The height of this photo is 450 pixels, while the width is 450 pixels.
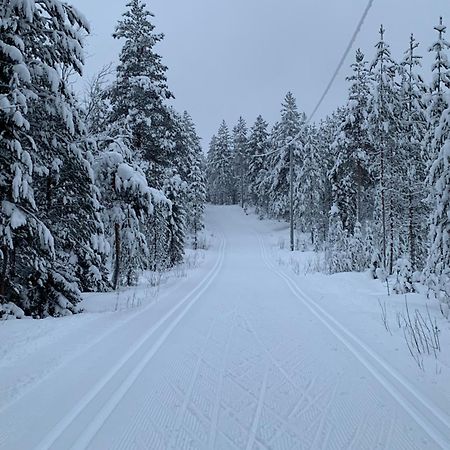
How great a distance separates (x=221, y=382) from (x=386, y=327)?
4.10 m

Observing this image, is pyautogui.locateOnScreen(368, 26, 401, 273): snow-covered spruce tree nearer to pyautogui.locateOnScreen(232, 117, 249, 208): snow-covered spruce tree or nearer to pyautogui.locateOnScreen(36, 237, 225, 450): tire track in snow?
pyautogui.locateOnScreen(36, 237, 225, 450): tire track in snow

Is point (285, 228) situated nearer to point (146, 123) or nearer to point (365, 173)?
point (365, 173)

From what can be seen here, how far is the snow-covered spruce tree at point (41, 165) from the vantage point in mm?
7277

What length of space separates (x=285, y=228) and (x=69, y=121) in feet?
149

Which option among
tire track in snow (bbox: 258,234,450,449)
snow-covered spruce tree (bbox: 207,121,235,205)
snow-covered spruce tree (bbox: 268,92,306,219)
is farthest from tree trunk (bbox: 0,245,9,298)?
snow-covered spruce tree (bbox: 207,121,235,205)

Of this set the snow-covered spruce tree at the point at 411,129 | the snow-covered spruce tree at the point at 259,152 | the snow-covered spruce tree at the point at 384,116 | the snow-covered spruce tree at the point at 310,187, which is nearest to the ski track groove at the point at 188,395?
the snow-covered spruce tree at the point at 384,116

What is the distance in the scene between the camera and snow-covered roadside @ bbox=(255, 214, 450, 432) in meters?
4.63

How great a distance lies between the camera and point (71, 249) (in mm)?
10227

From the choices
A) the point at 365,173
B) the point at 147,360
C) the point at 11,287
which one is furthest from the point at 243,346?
the point at 365,173

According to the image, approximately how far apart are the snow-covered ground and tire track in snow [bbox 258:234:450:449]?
2 centimetres

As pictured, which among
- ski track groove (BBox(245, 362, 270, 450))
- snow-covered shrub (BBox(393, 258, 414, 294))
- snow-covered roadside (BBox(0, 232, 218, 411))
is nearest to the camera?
ski track groove (BBox(245, 362, 270, 450))

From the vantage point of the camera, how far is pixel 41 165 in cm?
874

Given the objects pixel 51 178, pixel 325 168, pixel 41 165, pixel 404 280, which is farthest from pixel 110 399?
pixel 325 168

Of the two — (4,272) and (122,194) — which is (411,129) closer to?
(122,194)
